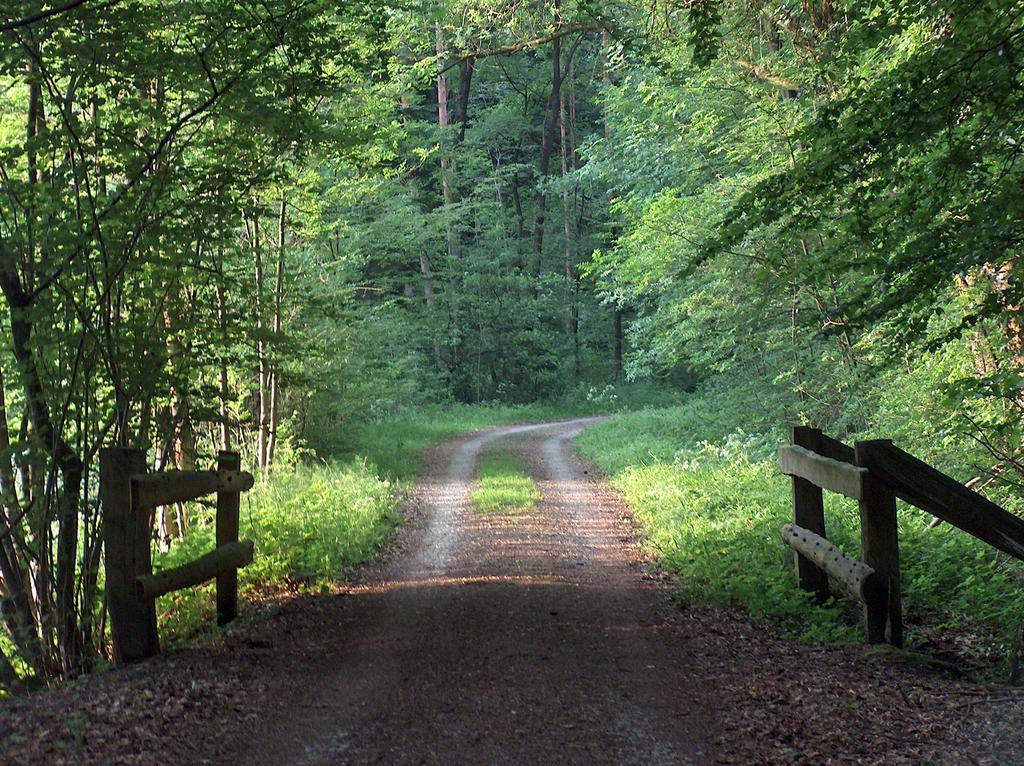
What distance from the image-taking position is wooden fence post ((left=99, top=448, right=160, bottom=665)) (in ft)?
20.4

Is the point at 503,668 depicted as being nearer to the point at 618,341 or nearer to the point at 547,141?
the point at 618,341

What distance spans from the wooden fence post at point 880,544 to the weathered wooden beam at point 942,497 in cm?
4

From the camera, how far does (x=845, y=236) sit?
7.18 metres

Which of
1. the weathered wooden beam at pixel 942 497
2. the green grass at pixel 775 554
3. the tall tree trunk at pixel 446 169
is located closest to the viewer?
the weathered wooden beam at pixel 942 497

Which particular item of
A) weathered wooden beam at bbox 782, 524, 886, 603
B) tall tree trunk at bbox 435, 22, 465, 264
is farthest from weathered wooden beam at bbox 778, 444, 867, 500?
tall tree trunk at bbox 435, 22, 465, 264

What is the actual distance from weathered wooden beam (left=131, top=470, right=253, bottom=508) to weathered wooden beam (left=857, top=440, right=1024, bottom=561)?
178 inches

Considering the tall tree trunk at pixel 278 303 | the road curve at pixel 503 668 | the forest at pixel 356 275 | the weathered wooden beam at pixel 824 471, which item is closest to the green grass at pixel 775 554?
the forest at pixel 356 275

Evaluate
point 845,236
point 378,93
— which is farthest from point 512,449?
point 845,236

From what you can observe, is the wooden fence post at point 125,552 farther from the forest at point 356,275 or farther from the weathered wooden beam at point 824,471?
the weathered wooden beam at point 824,471

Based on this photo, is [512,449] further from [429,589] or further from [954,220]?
[954,220]

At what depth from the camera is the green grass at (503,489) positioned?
46.7ft

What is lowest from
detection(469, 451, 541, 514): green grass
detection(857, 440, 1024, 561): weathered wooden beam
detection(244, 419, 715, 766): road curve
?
detection(469, 451, 541, 514): green grass

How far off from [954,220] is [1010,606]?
2825mm

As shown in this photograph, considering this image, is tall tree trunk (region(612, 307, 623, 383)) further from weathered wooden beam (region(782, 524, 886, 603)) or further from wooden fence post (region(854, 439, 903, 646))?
wooden fence post (region(854, 439, 903, 646))
